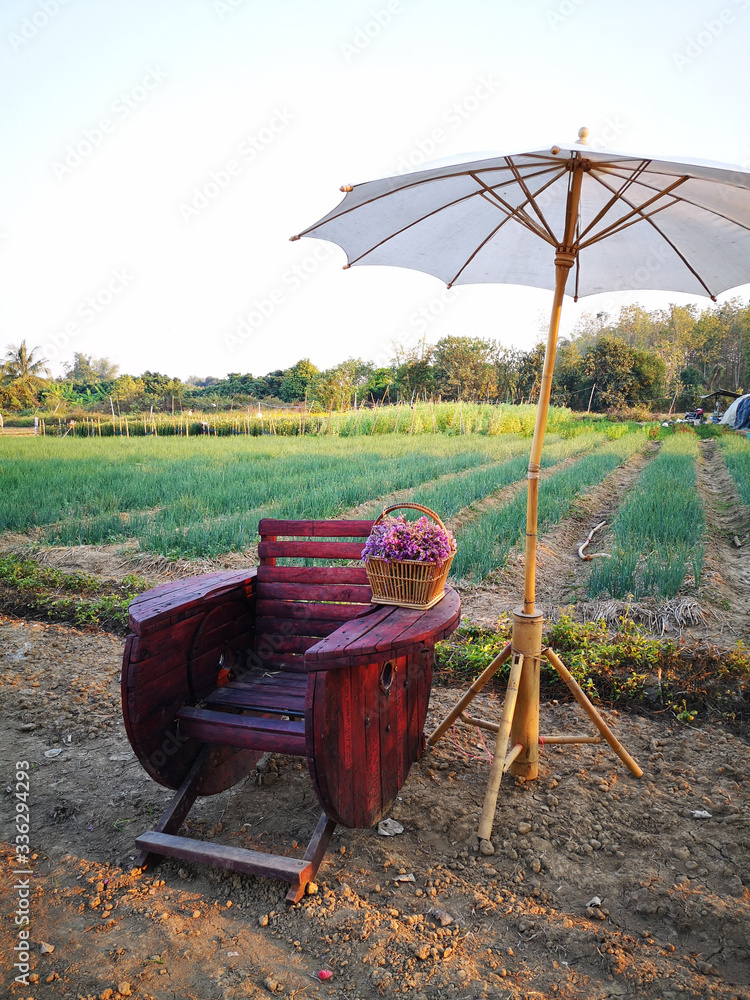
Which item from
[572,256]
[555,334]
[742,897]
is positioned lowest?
[742,897]

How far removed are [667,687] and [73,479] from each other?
269 inches

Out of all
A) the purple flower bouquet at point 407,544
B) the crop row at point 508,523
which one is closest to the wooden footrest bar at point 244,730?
the purple flower bouquet at point 407,544

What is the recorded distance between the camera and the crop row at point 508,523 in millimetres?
4656

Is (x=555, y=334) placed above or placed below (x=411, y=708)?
above

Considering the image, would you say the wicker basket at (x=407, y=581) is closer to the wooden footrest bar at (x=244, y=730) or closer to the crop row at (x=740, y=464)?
the wooden footrest bar at (x=244, y=730)

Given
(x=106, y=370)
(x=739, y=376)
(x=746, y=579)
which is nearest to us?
(x=746, y=579)


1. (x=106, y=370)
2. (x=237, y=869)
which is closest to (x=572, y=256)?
(x=237, y=869)

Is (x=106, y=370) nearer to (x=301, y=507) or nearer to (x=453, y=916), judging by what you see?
(x=301, y=507)

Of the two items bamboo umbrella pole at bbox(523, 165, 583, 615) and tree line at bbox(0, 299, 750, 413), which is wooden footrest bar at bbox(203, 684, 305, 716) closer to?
bamboo umbrella pole at bbox(523, 165, 583, 615)

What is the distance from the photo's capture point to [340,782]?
182cm

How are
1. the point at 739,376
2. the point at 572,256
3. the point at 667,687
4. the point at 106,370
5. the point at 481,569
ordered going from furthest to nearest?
the point at 739,376
the point at 106,370
the point at 481,569
the point at 667,687
the point at 572,256

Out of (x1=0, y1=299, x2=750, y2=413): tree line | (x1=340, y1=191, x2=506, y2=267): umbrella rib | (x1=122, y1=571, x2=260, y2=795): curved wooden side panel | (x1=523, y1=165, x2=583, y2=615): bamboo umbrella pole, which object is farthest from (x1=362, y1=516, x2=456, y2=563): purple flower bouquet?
(x1=0, y1=299, x2=750, y2=413): tree line

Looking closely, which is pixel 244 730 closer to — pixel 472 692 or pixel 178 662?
pixel 178 662

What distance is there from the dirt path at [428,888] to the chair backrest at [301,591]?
0.55 m
